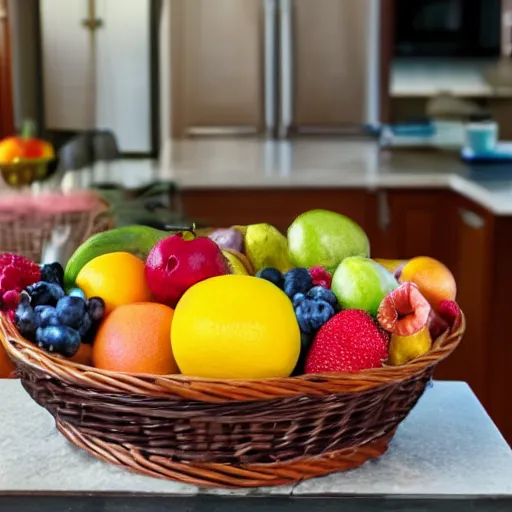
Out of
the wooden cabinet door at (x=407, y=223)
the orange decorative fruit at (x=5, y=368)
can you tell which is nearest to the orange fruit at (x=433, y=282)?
the orange decorative fruit at (x=5, y=368)

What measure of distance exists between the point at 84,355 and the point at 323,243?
0.26 meters

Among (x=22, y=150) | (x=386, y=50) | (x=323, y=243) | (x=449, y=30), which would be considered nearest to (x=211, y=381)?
(x=323, y=243)

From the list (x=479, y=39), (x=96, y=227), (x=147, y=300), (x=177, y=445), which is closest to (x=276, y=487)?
(x=177, y=445)

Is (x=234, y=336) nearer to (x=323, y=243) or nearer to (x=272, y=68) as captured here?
(x=323, y=243)

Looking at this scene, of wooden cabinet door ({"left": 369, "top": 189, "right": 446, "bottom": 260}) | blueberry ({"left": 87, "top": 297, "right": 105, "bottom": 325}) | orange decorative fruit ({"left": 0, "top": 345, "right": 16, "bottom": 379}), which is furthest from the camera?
wooden cabinet door ({"left": 369, "top": 189, "right": 446, "bottom": 260})

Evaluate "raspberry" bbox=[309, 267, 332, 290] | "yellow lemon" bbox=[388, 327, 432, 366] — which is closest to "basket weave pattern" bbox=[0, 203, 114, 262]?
"raspberry" bbox=[309, 267, 332, 290]

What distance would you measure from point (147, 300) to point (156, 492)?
181mm

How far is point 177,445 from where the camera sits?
76 cm

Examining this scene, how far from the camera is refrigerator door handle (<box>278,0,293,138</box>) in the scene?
4.03m

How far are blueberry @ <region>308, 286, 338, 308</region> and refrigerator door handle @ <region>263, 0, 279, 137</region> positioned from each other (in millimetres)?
3318

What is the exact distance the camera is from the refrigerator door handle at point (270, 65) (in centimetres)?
404

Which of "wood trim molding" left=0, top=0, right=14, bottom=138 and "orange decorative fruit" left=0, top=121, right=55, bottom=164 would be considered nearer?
"orange decorative fruit" left=0, top=121, right=55, bottom=164

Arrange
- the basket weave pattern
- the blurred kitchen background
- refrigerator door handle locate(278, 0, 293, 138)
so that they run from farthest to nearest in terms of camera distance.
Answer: refrigerator door handle locate(278, 0, 293, 138), the blurred kitchen background, the basket weave pattern

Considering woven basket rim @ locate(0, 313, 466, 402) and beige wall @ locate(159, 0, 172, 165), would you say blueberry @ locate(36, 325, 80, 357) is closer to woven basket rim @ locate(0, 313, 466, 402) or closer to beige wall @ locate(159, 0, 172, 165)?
woven basket rim @ locate(0, 313, 466, 402)
